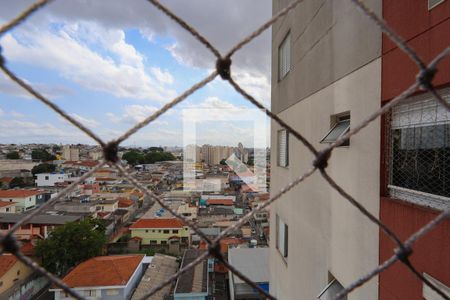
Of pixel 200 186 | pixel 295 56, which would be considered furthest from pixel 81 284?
pixel 200 186

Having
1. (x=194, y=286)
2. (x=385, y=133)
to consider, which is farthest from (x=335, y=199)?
(x=194, y=286)

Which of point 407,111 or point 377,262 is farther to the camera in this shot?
point 377,262

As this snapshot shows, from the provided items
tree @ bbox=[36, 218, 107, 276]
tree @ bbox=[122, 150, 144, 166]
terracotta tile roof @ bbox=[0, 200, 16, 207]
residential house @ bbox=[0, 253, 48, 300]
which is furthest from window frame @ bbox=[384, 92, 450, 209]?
tree @ bbox=[122, 150, 144, 166]

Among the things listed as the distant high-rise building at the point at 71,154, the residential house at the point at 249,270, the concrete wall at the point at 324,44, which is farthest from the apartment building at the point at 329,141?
the distant high-rise building at the point at 71,154

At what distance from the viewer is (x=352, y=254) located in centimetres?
173

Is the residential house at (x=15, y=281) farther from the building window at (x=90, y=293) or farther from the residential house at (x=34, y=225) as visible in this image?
the residential house at (x=34, y=225)

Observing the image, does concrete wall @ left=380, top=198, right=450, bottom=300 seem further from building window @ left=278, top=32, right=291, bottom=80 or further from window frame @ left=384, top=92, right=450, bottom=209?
building window @ left=278, top=32, right=291, bottom=80

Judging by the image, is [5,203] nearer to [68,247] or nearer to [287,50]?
[68,247]

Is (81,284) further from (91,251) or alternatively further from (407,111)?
(407,111)

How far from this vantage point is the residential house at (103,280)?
9.42 meters

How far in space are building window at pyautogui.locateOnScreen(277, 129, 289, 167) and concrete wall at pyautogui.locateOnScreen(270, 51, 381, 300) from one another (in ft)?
0.48

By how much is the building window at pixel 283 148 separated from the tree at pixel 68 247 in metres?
11.7

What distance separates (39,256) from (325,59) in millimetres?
13520

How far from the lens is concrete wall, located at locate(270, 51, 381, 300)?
1.56 metres
